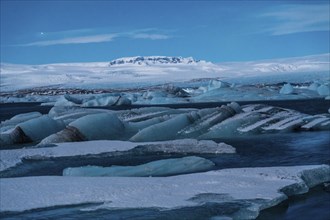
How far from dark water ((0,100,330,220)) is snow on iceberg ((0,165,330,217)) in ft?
0.59

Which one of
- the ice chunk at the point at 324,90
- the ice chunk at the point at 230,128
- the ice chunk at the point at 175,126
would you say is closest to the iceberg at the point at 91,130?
the ice chunk at the point at 175,126

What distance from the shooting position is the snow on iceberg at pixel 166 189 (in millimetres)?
5895

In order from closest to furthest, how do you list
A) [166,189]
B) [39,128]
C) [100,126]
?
[166,189] < [100,126] < [39,128]

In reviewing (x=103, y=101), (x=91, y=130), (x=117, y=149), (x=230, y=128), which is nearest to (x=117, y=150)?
(x=117, y=149)

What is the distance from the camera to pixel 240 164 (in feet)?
29.7

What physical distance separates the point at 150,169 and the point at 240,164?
1989mm

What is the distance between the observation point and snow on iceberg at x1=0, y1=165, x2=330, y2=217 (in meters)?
5.89

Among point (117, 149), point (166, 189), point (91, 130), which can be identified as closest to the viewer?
point (166, 189)

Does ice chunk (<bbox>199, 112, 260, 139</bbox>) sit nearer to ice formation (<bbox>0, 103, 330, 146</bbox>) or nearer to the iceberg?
ice formation (<bbox>0, 103, 330, 146</bbox>)

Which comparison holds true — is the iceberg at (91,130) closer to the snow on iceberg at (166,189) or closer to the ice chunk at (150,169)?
the ice chunk at (150,169)

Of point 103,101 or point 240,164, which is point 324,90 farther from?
point 240,164

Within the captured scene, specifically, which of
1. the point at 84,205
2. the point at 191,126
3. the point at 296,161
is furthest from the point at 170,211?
the point at 191,126

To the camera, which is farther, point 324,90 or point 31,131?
point 324,90

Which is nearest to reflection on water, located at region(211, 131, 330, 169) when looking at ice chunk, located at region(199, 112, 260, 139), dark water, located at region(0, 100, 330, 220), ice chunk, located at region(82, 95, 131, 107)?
dark water, located at region(0, 100, 330, 220)
